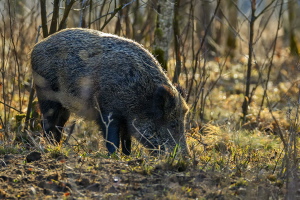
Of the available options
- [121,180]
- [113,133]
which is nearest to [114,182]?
[121,180]

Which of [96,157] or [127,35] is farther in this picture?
[127,35]

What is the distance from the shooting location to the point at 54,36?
20.6ft

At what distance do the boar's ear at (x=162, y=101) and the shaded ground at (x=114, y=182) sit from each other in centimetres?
115

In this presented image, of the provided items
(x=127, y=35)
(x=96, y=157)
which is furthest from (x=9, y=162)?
(x=127, y=35)

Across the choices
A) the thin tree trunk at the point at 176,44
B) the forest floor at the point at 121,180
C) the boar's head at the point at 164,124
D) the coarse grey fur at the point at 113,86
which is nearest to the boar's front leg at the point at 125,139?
the coarse grey fur at the point at 113,86

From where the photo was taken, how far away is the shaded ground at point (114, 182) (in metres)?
3.95

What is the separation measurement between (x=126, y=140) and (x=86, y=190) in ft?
6.96

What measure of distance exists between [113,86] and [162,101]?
1.89 ft

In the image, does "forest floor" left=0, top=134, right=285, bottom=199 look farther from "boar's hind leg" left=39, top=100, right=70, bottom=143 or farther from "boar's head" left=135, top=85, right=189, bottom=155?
"boar's hind leg" left=39, top=100, right=70, bottom=143

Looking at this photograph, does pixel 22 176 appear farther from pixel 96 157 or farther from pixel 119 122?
pixel 119 122

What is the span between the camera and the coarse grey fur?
571 centimetres

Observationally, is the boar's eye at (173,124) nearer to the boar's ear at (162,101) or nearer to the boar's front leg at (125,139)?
the boar's ear at (162,101)

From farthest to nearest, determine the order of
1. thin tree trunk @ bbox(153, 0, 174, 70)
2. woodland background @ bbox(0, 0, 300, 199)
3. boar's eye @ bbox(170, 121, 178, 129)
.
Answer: thin tree trunk @ bbox(153, 0, 174, 70)
boar's eye @ bbox(170, 121, 178, 129)
woodland background @ bbox(0, 0, 300, 199)

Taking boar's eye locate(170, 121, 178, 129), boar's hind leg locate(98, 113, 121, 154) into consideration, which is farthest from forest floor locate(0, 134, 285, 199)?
boar's eye locate(170, 121, 178, 129)
